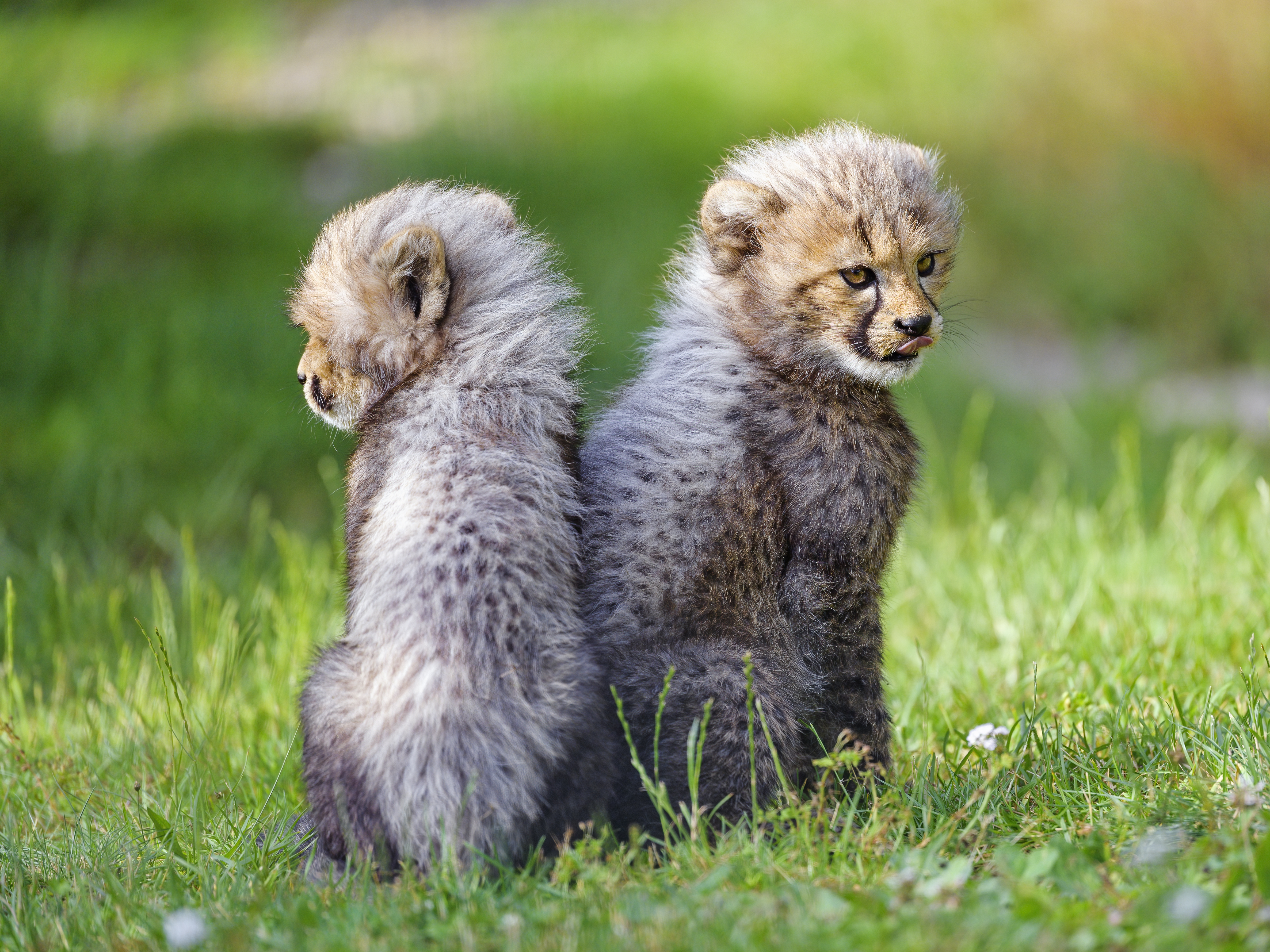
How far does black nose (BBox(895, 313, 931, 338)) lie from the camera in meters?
3.16

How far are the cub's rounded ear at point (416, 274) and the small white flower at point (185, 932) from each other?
55.6 inches

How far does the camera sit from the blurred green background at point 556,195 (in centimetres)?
631

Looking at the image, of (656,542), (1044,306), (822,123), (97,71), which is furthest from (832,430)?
(97,71)

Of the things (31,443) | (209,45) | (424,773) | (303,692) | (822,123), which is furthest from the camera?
(209,45)

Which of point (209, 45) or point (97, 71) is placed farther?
point (209, 45)

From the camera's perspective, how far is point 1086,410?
7902 millimetres

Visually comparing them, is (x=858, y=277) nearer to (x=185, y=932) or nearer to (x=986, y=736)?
(x=986, y=736)

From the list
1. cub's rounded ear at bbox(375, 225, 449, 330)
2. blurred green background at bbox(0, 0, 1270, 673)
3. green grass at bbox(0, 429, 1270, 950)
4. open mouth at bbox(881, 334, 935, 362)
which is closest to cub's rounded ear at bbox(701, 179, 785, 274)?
open mouth at bbox(881, 334, 935, 362)

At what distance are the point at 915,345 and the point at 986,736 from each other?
1.14 m

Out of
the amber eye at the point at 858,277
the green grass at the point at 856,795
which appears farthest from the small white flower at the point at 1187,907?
the amber eye at the point at 858,277

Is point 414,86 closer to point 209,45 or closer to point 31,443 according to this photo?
point 209,45

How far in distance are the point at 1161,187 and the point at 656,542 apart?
8.60 metres

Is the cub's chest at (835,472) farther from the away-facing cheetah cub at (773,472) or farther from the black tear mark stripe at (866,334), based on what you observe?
the black tear mark stripe at (866,334)

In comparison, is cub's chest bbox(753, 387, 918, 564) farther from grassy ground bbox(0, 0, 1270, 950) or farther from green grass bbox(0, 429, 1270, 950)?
green grass bbox(0, 429, 1270, 950)
